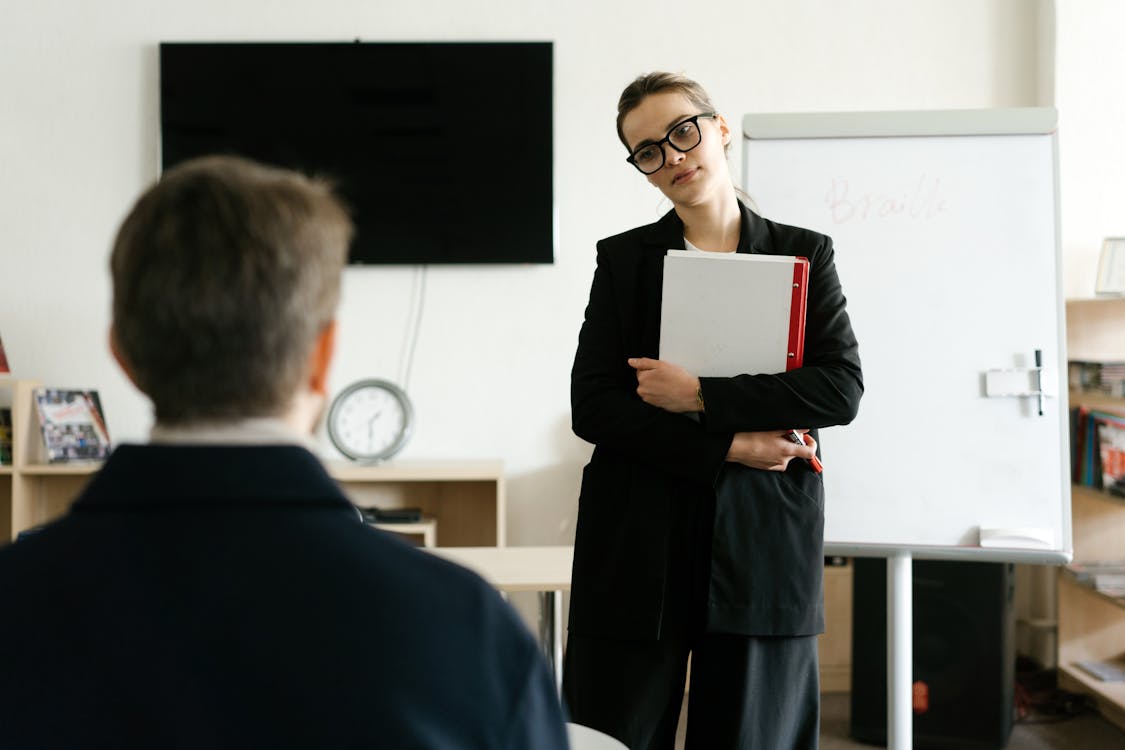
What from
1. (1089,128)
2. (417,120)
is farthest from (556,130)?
(1089,128)

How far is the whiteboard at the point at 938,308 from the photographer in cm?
209

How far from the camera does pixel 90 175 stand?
3.71 m

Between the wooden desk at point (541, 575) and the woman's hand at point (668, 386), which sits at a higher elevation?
the woman's hand at point (668, 386)

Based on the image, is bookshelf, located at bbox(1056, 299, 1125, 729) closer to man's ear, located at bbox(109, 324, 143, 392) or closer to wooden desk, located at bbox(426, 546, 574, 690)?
wooden desk, located at bbox(426, 546, 574, 690)

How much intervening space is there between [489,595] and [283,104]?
3.35m

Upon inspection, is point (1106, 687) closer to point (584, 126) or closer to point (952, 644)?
point (952, 644)

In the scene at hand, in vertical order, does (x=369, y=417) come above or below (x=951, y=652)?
above

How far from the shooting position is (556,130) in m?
3.69

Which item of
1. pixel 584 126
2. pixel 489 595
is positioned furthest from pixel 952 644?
pixel 489 595

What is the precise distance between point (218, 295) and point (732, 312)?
3.38ft

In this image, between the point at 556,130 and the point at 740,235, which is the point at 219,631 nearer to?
the point at 740,235

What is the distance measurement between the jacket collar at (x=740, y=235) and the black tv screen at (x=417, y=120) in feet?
6.72

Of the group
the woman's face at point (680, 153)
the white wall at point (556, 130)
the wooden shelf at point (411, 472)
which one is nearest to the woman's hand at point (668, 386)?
the woman's face at point (680, 153)

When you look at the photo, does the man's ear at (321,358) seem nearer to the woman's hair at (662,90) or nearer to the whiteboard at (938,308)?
the woman's hair at (662,90)
